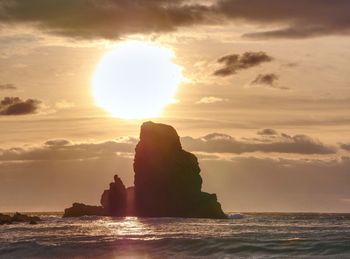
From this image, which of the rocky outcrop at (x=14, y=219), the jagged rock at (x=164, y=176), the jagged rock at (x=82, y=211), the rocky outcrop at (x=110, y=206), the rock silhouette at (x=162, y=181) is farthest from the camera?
the jagged rock at (x=82, y=211)

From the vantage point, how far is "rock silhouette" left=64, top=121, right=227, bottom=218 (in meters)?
161

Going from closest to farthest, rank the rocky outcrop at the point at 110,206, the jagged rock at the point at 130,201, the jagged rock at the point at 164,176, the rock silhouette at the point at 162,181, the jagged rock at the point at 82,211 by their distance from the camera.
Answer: the rock silhouette at the point at 162,181 → the jagged rock at the point at 164,176 → the jagged rock at the point at 130,201 → the rocky outcrop at the point at 110,206 → the jagged rock at the point at 82,211

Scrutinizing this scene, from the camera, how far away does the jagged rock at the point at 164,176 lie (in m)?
161

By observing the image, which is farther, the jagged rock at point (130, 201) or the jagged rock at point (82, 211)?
the jagged rock at point (82, 211)

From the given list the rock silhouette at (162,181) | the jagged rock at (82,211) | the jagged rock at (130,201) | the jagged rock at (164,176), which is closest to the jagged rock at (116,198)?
the rock silhouette at (162,181)

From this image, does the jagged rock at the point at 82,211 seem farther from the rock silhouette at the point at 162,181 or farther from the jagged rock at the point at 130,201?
the rock silhouette at the point at 162,181

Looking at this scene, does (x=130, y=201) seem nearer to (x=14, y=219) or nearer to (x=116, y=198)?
(x=116, y=198)

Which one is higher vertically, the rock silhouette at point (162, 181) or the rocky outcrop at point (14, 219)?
the rock silhouette at point (162, 181)

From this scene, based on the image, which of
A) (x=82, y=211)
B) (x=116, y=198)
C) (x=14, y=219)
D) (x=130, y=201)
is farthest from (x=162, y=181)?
(x=14, y=219)

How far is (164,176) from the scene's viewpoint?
543 feet

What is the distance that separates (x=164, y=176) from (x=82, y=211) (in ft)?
82.4

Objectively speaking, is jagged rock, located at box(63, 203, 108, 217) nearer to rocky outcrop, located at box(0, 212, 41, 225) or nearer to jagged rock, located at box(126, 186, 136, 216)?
jagged rock, located at box(126, 186, 136, 216)

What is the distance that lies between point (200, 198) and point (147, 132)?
19.8m

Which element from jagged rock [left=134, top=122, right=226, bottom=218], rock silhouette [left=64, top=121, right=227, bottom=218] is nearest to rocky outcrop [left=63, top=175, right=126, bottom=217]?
rock silhouette [left=64, top=121, right=227, bottom=218]
